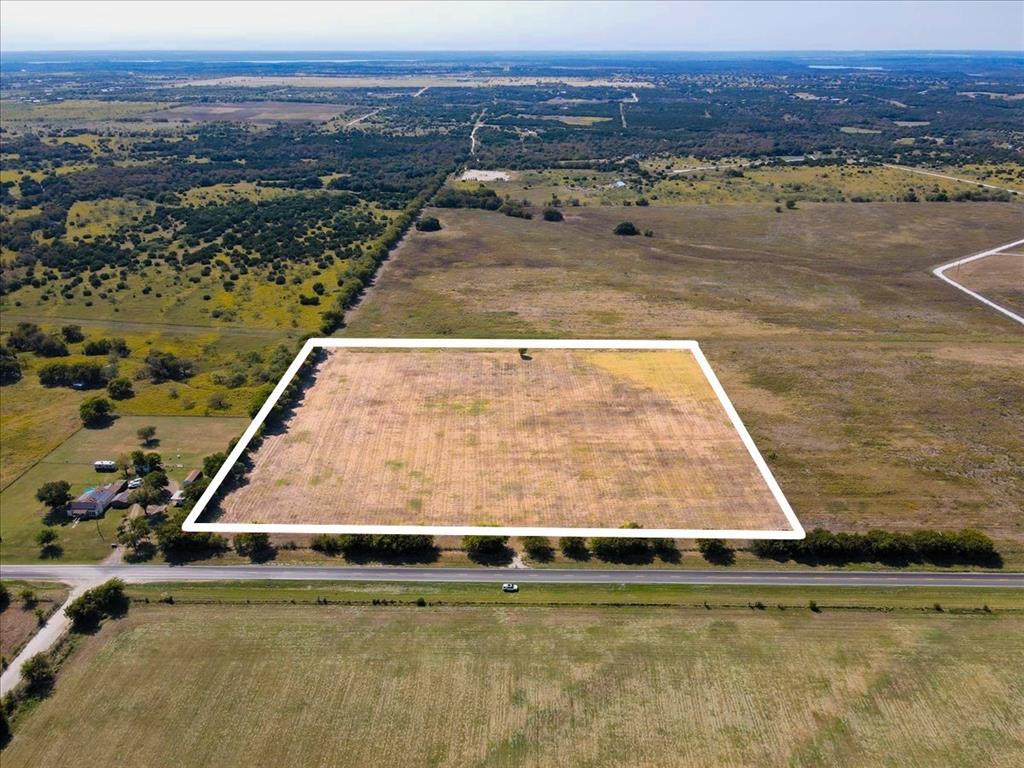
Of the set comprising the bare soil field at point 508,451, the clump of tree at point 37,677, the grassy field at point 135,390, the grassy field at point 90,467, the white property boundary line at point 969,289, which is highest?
the bare soil field at point 508,451

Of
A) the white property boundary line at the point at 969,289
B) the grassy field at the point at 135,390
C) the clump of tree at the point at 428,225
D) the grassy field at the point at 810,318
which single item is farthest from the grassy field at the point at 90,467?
the white property boundary line at the point at 969,289

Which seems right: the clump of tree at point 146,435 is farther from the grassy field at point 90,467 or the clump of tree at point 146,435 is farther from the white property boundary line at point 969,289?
the white property boundary line at point 969,289

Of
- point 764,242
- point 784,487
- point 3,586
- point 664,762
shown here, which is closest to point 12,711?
point 3,586

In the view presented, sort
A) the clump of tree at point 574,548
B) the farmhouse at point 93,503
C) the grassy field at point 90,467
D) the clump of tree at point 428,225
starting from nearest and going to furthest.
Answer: the clump of tree at point 574,548
the grassy field at point 90,467
the farmhouse at point 93,503
the clump of tree at point 428,225

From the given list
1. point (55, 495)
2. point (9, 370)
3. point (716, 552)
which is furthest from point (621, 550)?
point (9, 370)

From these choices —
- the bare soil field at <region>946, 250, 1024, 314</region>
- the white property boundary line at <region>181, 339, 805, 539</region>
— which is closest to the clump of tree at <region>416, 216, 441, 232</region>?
the white property boundary line at <region>181, 339, 805, 539</region>

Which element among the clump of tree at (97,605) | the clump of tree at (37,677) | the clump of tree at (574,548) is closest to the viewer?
the clump of tree at (37,677)
